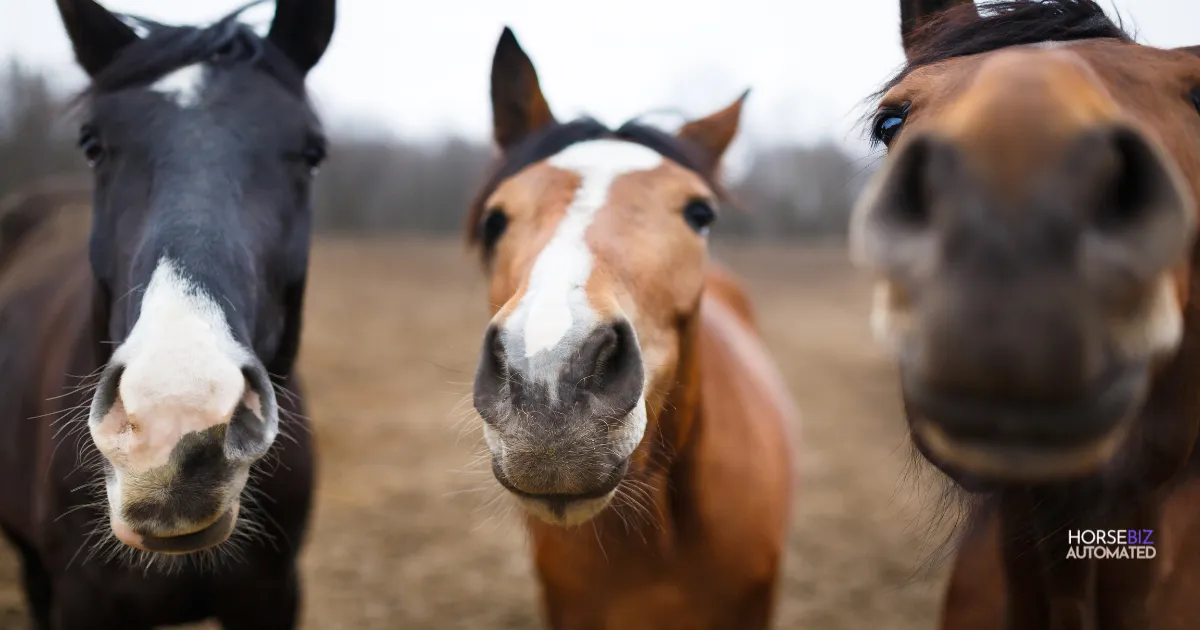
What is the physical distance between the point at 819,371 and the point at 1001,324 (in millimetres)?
11360

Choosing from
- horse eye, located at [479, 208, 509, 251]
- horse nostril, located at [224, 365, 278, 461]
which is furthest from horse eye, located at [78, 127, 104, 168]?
horse eye, located at [479, 208, 509, 251]

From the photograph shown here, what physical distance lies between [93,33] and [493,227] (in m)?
1.50

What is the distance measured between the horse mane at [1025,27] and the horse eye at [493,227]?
138 cm

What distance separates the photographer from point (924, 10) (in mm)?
2199

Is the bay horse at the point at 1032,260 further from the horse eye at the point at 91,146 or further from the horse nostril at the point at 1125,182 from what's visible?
the horse eye at the point at 91,146

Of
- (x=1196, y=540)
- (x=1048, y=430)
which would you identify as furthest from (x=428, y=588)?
(x=1048, y=430)

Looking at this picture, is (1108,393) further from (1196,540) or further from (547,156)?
(547,156)

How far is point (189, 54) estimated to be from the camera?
2.37 metres

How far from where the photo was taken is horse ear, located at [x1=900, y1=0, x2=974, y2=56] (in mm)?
2141

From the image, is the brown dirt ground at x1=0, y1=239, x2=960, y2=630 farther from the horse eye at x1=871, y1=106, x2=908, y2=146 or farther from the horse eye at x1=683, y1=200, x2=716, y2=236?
the horse eye at x1=683, y1=200, x2=716, y2=236

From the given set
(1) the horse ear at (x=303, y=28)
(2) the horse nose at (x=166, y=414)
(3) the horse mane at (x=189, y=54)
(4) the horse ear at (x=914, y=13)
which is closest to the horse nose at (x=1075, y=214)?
(4) the horse ear at (x=914, y=13)

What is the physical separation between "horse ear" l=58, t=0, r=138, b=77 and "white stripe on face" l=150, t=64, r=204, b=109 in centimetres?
36

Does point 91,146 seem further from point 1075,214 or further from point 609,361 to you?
point 1075,214

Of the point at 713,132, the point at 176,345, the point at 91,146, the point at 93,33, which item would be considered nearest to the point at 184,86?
the point at 91,146
